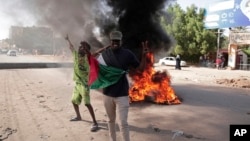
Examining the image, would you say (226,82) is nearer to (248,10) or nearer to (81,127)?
(81,127)

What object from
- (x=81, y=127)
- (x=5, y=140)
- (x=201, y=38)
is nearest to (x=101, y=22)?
(x=81, y=127)

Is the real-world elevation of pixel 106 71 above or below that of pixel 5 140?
above

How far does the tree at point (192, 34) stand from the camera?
118 ft

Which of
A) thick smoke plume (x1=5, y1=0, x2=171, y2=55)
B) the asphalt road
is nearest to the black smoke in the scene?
thick smoke plume (x1=5, y1=0, x2=171, y2=55)

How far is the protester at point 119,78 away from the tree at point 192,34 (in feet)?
104

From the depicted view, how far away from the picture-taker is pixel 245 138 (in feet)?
13.3

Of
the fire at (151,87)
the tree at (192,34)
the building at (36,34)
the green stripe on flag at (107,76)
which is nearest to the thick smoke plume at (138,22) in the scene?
the fire at (151,87)

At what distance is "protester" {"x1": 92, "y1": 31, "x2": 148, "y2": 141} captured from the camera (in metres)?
4.26

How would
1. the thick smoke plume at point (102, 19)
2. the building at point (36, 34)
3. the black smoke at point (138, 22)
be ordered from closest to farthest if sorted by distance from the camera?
the thick smoke plume at point (102, 19)
the black smoke at point (138, 22)
the building at point (36, 34)

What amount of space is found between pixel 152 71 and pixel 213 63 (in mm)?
29380

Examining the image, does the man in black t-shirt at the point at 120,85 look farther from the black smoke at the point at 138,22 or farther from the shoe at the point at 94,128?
the black smoke at the point at 138,22

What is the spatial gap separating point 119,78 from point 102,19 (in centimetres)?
540

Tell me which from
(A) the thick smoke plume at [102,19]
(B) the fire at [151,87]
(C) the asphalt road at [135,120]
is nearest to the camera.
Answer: (C) the asphalt road at [135,120]

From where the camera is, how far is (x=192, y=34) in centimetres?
3675
